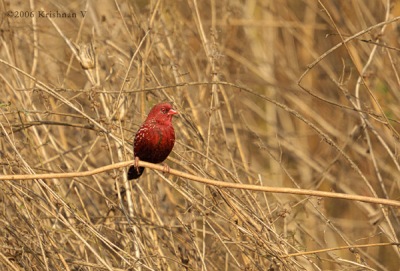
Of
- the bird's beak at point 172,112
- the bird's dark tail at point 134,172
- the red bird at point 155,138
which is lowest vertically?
the bird's dark tail at point 134,172

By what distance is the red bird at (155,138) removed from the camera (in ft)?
14.5

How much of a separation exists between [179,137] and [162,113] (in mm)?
767

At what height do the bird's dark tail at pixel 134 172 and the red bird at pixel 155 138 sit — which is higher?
the red bird at pixel 155 138

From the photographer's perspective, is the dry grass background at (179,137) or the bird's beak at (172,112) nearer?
the dry grass background at (179,137)

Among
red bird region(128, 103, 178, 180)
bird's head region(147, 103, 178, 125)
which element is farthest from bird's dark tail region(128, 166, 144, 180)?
bird's head region(147, 103, 178, 125)

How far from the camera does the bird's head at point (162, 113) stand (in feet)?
14.7

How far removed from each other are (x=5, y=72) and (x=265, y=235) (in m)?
2.35

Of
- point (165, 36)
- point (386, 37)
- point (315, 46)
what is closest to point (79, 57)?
point (165, 36)

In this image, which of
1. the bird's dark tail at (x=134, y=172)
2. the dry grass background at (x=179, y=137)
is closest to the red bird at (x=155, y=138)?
the bird's dark tail at (x=134, y=172)

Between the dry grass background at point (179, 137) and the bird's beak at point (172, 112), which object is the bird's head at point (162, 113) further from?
the dry grass background at point (179, 137)

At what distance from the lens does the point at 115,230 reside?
471 cm

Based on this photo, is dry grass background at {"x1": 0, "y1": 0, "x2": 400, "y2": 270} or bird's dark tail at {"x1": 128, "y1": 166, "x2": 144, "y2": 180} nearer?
dry grass background at {"x1": 0, "y1": 0, "x2": 400, "y2": 270}

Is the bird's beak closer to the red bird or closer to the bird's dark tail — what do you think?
the red bird

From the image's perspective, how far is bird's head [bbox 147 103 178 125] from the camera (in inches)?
176
